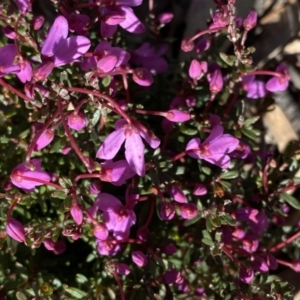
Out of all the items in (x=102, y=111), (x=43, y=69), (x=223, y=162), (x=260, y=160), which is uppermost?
(x=43, y=69)

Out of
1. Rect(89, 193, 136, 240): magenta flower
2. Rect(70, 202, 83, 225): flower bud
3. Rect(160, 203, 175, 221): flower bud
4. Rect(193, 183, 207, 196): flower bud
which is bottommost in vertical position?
Rect(89, 193, 136, 240): magenta flower

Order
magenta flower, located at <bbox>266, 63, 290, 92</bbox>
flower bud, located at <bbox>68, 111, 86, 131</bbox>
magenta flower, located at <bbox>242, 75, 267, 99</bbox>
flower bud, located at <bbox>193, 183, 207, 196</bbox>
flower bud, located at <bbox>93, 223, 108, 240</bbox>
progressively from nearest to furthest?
flower bud, located at <bbox>68, 111, 86, 131</bbox> → flower bud, located at <bbox>93, 223, 108, 240</bbox> → flower bud, located at <bbox>193, 183, 207, 196</bbox> → magenta flower, located at <bbox>266, 63, 290, 92</bbox> → magenta flower, located at <bbox>242, 75, 267, 99</bbox>

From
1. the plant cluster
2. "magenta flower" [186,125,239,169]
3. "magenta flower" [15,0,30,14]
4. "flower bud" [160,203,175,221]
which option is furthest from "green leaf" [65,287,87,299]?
"magenta flower" [15,0,30,14]

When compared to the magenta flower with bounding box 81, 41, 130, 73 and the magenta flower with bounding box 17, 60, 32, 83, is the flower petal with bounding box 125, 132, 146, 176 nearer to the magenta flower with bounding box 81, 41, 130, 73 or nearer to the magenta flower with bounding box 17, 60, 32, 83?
the magenta flower with bounding box 81, 41, 130, 73

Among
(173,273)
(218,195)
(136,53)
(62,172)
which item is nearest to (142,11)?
(136,53)

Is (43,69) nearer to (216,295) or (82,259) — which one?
(82,259)

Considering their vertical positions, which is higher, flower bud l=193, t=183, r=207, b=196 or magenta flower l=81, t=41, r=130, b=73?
magenta flower l=81, t=41, r=130, b=73

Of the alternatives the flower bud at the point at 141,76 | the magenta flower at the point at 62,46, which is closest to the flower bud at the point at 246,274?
the flower bud at the point at 141,76

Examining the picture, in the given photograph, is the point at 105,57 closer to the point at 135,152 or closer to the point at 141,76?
the point at 141,76
